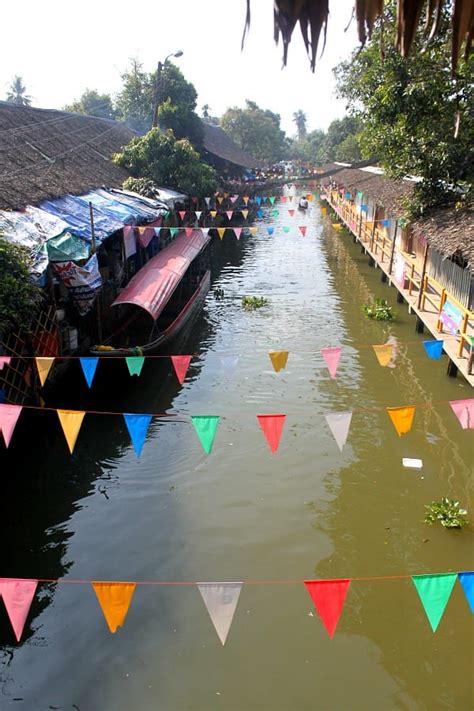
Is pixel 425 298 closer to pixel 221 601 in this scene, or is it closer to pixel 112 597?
pixel 221 601

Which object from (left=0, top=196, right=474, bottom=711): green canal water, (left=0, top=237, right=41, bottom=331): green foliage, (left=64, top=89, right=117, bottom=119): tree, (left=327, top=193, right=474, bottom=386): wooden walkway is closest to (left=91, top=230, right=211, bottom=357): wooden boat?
(left=0, top=196, right=474, bottom=711): green canal water

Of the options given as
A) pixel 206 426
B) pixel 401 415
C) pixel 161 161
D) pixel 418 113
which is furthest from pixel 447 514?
pixel 161 161

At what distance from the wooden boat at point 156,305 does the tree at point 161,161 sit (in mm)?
6996

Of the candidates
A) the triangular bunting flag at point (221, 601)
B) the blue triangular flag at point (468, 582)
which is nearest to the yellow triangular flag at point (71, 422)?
the triangular bunting flag at point (221, 601)

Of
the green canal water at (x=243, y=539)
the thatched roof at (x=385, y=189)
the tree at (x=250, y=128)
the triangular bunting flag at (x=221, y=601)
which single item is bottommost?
the green canal water at (x=243, y=539)

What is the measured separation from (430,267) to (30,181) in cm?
1310

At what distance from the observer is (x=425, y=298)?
17.0 m

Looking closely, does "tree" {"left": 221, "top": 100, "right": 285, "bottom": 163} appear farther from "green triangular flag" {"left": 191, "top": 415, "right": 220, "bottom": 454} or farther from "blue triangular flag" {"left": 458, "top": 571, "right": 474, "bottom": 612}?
"blue triangular flag" {"left": 458, "top": 571, "right": 474, "bottom": 612}

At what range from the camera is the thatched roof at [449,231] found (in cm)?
1299

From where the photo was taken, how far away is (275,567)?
8.23 meters

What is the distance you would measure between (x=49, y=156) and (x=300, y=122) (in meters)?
144

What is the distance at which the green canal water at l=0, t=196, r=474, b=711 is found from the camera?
21.3ft

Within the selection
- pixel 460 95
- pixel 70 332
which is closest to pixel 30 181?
pixel 70 332

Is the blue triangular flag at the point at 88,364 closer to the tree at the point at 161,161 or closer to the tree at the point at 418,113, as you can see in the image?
the tree at the point at 418,113
